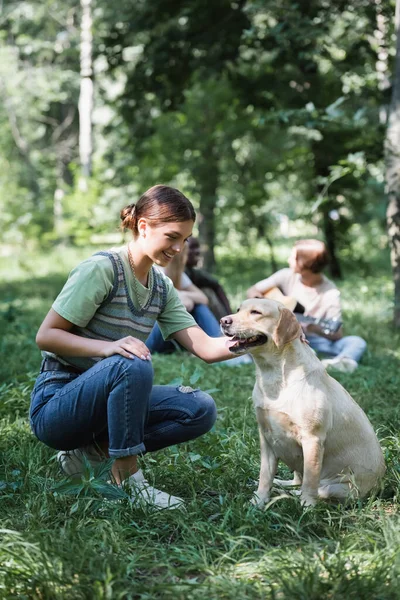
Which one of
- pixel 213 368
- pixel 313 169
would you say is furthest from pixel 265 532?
pixel 313 169

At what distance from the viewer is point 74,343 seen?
3.21 metres

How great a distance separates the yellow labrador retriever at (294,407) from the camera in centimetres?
323

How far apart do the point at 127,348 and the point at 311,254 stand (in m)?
3.52

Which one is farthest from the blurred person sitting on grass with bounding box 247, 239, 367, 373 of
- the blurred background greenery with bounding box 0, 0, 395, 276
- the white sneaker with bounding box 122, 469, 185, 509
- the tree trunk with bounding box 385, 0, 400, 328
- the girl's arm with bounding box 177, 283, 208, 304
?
the white sneaker with bounding box 122, 469, 185, 509

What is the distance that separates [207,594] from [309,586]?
0.34m

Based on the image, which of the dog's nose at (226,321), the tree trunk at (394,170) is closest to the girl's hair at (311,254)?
the tree trunk at (394,170)

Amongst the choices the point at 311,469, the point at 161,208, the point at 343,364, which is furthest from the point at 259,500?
the point at 343,364

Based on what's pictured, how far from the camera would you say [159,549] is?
2.74 metres

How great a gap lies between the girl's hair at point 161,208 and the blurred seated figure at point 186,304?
3269 mm

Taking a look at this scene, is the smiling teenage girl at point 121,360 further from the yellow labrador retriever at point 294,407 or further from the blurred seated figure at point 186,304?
the blurred seated figure at point 186,304

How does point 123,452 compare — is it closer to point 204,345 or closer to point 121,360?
point 121,360

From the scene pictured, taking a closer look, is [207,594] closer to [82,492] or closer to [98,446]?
[82,492]

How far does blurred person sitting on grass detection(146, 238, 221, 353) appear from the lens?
670 cm

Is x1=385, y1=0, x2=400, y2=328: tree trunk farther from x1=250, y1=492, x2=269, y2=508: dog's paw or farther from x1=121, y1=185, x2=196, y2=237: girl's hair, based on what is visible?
x1=250, y1=492, x2=269, y2=508: dog's paw
